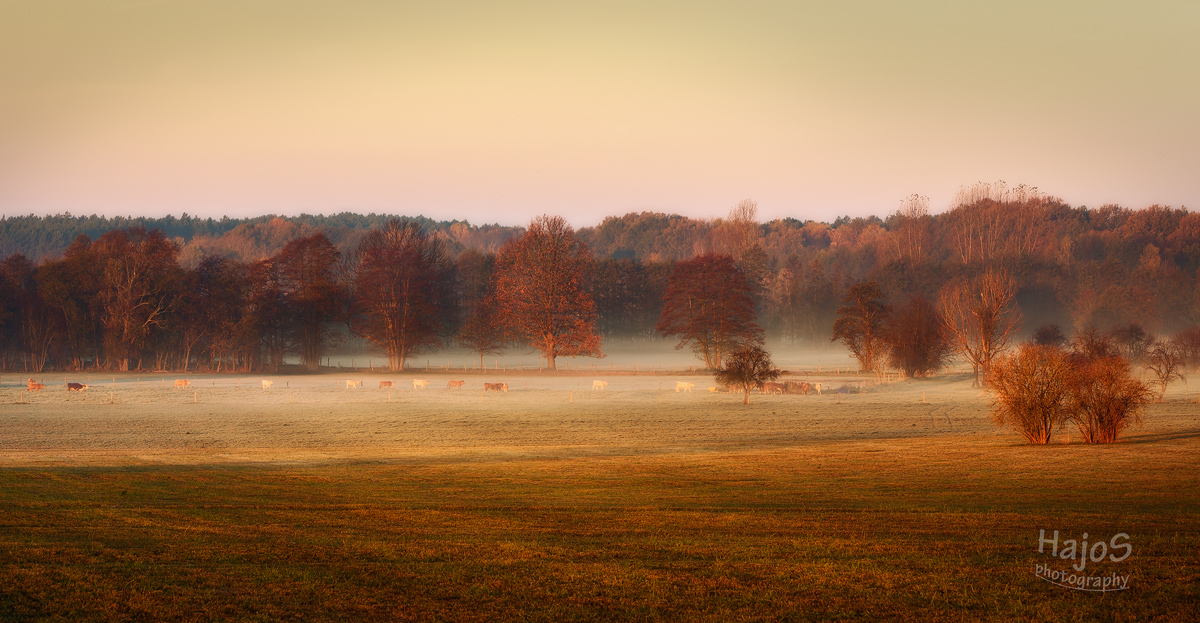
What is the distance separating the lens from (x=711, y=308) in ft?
277

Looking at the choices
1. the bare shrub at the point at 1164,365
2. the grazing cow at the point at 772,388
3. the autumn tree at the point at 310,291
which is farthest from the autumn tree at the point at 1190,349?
the autumn tree at the point at 310,291

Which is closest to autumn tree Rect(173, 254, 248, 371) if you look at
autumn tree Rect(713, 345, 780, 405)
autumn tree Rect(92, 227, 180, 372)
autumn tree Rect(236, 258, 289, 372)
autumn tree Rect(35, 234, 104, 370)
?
autumn tree Rect(236, 258, 289, 372)

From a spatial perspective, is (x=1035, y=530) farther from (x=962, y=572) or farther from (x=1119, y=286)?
(x=1119, y=286)

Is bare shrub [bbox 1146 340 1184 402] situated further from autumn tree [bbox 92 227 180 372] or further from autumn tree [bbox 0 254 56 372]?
autumn tree [bbox 0 254 56 372]

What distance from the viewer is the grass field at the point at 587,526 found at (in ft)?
34.2

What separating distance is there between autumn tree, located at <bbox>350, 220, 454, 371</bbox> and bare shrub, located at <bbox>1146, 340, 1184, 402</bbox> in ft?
213

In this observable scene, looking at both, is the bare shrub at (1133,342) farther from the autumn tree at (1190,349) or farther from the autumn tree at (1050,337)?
the autumn tree at (1050,337)

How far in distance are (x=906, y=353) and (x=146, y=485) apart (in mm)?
63354

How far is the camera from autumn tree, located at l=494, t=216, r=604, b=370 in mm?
84500

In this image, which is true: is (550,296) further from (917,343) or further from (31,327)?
(31,327)

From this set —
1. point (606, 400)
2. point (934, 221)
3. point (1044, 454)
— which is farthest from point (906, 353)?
point (934, 221)

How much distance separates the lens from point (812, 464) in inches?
1001

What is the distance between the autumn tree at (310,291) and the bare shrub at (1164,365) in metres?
72.5

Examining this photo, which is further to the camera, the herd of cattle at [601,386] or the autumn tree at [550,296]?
the autumn tree at [550,296]
